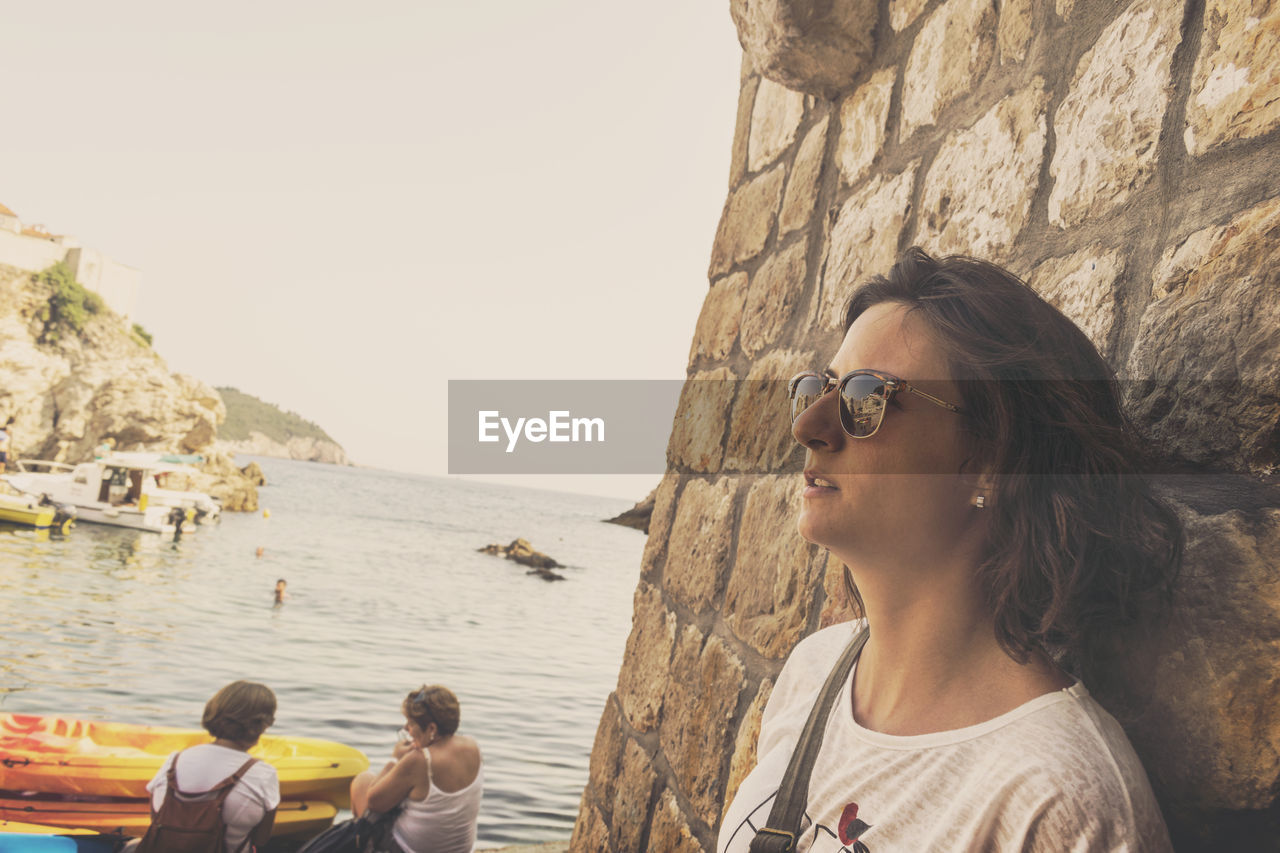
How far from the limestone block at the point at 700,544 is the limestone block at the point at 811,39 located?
1.01 meters

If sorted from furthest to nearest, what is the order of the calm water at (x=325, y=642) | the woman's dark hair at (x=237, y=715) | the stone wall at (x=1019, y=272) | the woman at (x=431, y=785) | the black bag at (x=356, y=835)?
the calm water at (x=325, y=642) → the woman at (x=431, y=785) → the black bag at (x=356, y=835) → the woman's dark hair at (x=237, y=715) → the stone wall at (x=1019, y=272)

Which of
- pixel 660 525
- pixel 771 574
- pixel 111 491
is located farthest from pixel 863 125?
pixel 111 491

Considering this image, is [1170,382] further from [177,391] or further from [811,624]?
[177,391]

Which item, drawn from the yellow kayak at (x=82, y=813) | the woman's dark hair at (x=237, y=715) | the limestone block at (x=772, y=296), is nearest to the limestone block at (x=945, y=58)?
the limestone block at (x=772, y=296)

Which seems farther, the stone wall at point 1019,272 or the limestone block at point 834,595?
the limestone block at point 834,595

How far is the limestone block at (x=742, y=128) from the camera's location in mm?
2660

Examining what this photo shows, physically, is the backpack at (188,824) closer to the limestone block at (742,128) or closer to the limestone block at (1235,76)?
the limestone block at (742,128)

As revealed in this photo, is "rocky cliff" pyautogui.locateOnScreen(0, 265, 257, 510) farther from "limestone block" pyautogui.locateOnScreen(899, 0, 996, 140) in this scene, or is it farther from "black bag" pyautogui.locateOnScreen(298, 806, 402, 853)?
"limestone block" pyautogui.locateOnScreen(899, 0, 996, 140)

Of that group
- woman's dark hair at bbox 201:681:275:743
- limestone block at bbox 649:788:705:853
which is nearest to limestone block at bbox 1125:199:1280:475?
limestone block at bbox 649:788:705:853

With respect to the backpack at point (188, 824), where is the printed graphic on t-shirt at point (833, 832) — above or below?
above

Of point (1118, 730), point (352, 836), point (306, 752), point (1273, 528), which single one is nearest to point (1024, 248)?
point (1273, 528)

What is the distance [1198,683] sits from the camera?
2.59 ft

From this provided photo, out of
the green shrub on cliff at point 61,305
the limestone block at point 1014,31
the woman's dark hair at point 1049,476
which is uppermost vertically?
the green shrub on cliff at point 61,305

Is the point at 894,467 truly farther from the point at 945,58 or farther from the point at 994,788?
the point at 945,58
